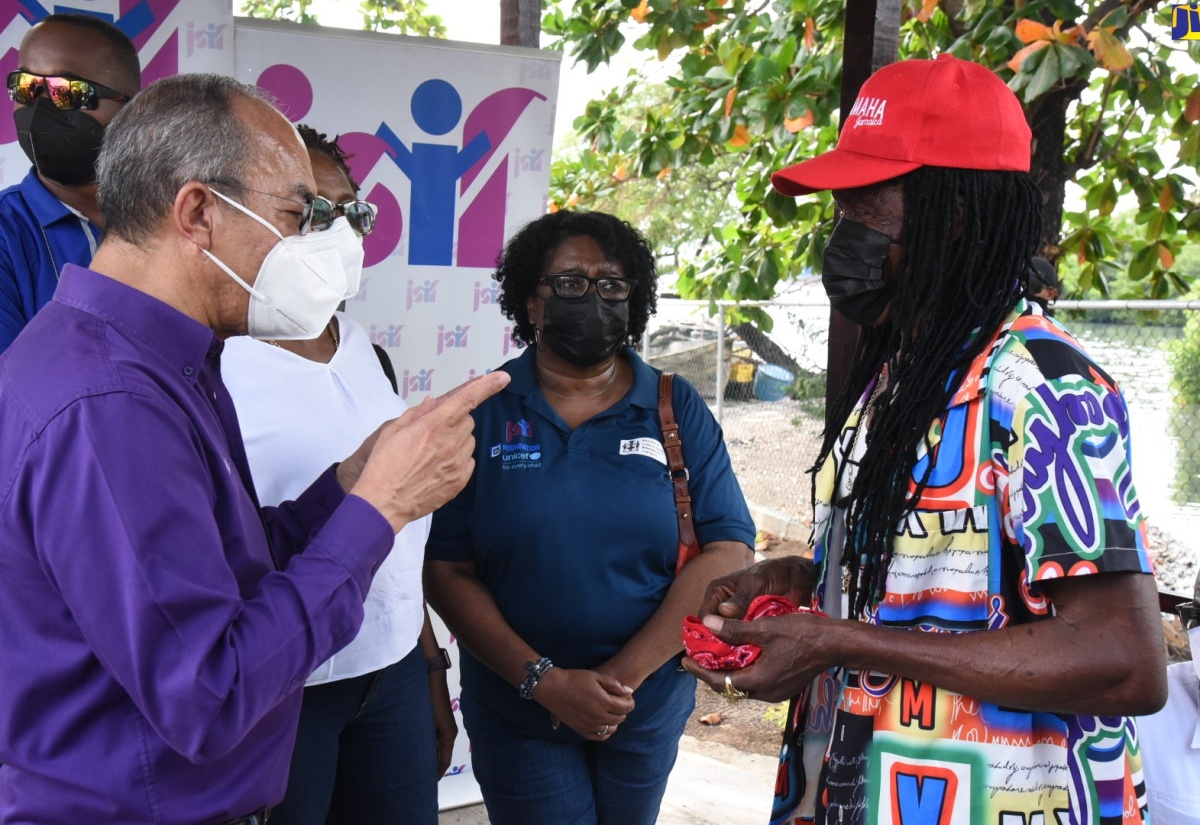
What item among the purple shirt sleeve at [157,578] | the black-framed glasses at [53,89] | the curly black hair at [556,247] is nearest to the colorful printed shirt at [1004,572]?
the purple shirt sleeve at [157,578]

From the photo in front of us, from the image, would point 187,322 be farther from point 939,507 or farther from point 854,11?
point 854,11

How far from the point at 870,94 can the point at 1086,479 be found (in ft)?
2.42

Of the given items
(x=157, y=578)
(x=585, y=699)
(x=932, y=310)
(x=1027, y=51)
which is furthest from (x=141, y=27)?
(x=1027, y=51)

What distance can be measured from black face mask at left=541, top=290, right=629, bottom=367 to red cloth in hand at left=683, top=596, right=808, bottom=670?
1.04 m

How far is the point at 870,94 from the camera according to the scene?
65.6 inches

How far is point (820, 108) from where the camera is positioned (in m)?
4.79

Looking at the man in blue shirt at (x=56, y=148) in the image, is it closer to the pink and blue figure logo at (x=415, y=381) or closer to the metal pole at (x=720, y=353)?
the pink and blue figure logo at (x=415, y=381)

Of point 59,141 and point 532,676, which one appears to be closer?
point 59,141

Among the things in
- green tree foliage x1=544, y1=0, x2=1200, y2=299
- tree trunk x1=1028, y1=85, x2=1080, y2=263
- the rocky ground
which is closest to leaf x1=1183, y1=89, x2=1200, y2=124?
green tree foliage x1=544, y1=0, x2=1200, y2=299

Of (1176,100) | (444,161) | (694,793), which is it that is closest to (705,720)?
(694,793)

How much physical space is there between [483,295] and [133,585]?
2.85 m

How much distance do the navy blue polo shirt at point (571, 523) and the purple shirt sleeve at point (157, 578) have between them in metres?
1.15

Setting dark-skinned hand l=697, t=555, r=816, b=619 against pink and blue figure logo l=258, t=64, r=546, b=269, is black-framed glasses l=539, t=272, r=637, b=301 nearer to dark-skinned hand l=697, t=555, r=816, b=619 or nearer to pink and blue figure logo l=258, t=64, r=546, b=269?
dark-skinned hand l=697, t=555, r=816, b=619

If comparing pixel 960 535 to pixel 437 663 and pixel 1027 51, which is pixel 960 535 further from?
pixel 1027 51
